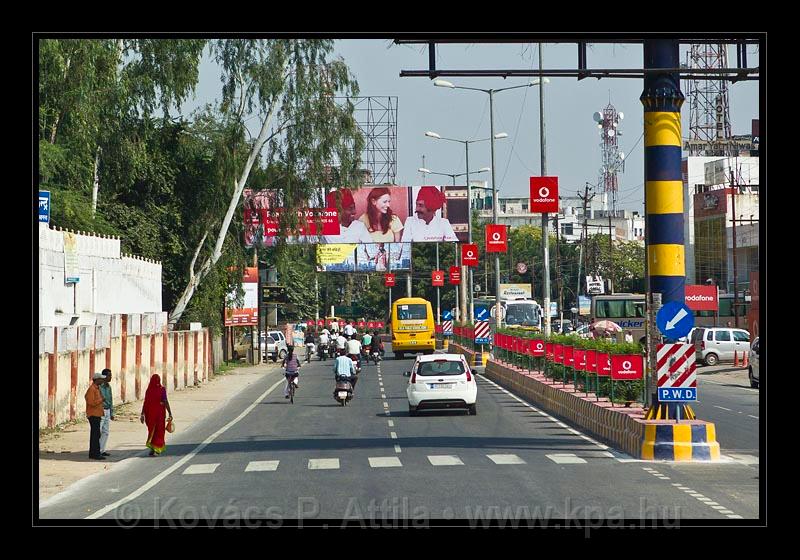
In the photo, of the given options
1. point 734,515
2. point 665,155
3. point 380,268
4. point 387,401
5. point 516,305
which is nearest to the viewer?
point 734,515

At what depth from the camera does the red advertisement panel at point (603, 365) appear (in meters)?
29.7

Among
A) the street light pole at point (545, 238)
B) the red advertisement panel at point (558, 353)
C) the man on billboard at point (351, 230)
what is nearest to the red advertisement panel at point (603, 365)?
the red advertisement panel at point (558, 353)

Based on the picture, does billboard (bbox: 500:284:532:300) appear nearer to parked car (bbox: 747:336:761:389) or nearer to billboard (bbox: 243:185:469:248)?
billboard (bbox: 243:185:469:248)

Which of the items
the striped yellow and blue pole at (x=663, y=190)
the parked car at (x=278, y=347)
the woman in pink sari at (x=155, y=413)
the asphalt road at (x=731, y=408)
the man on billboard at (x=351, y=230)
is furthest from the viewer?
the parked car at (x=278, y=347)

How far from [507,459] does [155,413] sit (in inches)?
276

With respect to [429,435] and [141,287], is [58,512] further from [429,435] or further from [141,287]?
[141,287]

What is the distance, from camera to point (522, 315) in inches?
3415

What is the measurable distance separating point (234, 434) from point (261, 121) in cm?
2405

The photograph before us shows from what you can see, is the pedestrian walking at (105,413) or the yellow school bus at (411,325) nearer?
the pedestrian walking at (105,413)

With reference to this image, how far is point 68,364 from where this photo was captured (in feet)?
106

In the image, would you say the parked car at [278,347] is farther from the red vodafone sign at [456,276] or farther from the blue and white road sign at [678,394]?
the blue and white road sign at [678,394]

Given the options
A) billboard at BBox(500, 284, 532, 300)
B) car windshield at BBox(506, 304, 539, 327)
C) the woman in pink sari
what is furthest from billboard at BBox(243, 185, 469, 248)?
the woman in pink sari

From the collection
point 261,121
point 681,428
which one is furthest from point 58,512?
point 261,121

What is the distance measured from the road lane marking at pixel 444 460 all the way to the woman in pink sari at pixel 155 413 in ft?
18.1
